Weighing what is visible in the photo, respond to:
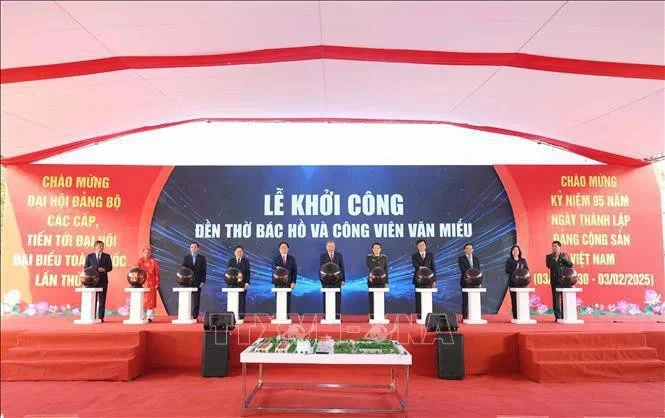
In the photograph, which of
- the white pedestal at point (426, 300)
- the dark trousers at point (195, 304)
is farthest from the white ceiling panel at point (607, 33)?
the dark trousers at point (195, 304)

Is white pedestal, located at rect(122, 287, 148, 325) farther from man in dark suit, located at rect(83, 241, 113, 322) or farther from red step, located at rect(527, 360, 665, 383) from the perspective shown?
red step, located at rect(527, 360, 665, 383)

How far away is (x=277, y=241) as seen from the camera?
8734 millimetres

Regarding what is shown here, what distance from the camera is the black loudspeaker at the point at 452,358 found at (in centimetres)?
539

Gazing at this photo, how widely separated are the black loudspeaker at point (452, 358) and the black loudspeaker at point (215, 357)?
233cm

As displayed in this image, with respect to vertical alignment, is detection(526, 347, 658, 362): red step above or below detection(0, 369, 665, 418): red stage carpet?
above

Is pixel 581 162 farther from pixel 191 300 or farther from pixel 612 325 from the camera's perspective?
pixel 191 300

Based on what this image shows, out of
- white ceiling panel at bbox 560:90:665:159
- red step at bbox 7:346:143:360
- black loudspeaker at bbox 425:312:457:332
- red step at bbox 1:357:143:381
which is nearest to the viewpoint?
red step at bbox 1:357:143:381

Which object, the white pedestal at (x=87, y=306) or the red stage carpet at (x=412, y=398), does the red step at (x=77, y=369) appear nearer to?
the red stage carpet at (x=412, y=398)

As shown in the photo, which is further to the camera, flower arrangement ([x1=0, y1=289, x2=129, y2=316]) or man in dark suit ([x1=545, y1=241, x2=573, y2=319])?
flower arrangement ([x1=0, y1=289, x2=129, y2=316])

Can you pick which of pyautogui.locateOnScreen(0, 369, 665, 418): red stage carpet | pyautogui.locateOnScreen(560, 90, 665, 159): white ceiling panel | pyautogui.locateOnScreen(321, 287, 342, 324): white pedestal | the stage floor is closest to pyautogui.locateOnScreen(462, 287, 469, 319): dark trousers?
the stage floor

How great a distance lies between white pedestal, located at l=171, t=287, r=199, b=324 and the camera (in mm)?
6617

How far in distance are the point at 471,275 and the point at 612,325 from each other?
1.92 m

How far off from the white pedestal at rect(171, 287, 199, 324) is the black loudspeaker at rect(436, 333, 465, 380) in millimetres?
3296

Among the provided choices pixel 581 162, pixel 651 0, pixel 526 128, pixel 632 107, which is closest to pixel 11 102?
pixel 651 0
